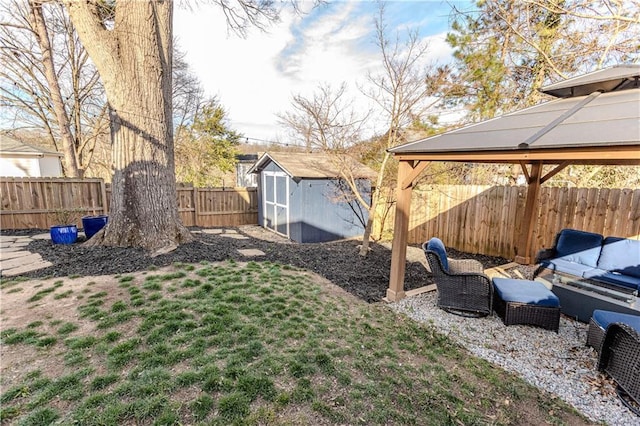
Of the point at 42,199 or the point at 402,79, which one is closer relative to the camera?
the point at 402,79

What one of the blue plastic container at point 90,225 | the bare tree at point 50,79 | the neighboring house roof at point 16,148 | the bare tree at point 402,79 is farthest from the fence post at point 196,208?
the neighboring house roof at point 16,148

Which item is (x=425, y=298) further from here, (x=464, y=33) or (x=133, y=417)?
(x=464, y=33)

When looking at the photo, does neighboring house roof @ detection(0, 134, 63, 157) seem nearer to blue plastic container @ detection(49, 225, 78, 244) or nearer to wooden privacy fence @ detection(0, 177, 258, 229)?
wooden privacy fence @ detection(0, 177, 258, 229)

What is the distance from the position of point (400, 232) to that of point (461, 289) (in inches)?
45.5

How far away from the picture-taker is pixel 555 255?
206 inches

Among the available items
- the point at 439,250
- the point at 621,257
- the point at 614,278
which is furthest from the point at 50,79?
the point at 621,257

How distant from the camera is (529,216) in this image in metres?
6.28

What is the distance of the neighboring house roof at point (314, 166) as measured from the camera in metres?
7.23

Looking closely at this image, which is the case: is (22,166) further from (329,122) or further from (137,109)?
(329,122)

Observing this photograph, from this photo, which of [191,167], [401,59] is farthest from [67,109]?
[401,59]

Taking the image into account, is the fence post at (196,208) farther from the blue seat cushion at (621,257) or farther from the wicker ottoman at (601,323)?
the blue seat cushion at (621,257)

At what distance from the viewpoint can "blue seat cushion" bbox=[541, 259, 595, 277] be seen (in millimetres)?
4590

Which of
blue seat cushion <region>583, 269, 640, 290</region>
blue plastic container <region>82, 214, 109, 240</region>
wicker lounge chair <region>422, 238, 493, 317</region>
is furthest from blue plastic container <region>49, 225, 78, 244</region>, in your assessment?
blue seat cushion <region>583, 269, 640, 290</region>

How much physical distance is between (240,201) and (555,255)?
10.2m
